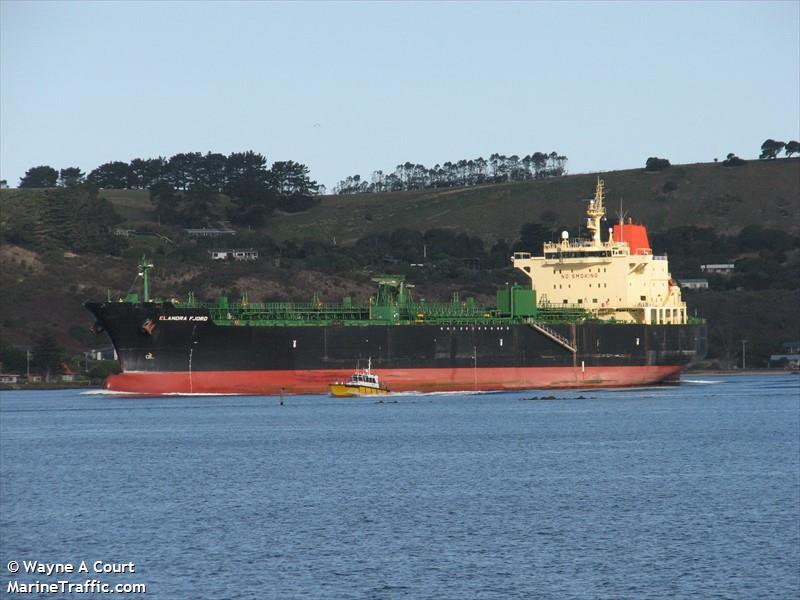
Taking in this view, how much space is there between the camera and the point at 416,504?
36.0 meters

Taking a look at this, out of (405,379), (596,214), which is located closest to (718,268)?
(596,214)

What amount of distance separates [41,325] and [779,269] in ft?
273

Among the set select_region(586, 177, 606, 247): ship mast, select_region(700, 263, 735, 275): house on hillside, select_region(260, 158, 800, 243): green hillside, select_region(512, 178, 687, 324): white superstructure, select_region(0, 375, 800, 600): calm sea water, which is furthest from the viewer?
select_region(260, 158, 800, 243): green hillside

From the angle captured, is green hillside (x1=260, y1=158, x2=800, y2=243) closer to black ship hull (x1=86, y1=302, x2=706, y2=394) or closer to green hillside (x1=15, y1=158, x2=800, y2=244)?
green hillside (x1=15, y1=158, x2=800, y2=244)

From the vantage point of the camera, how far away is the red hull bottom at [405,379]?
69594mm

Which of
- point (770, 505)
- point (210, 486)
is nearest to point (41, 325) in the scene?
point (210, 486)

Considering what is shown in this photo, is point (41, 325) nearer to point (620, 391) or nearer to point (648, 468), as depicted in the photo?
point (620, 391)

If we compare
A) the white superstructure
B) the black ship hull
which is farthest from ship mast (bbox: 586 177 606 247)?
the black ship hull

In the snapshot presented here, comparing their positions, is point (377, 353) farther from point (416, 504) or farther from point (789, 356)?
point (789, 356)

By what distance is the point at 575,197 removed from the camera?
194875 millimetres

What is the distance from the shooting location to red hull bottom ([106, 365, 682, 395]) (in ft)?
228

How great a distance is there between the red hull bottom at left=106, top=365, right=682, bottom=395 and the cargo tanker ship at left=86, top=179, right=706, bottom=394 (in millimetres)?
74

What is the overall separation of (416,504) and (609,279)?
158 ft

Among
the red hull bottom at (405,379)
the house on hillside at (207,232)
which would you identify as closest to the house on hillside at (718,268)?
the house on hillside at (207,232)
